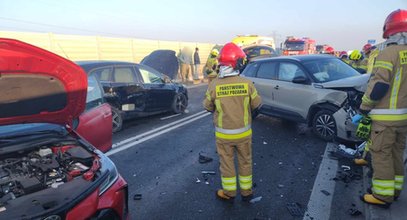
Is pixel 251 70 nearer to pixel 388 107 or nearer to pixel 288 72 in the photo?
pixel 288 72

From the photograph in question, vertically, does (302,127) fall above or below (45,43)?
below

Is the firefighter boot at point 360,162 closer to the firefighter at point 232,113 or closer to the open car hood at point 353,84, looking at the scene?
the open car hood at point 353,84

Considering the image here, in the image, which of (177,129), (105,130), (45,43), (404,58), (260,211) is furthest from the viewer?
(45,43)

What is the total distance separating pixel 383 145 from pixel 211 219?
6.90 ft

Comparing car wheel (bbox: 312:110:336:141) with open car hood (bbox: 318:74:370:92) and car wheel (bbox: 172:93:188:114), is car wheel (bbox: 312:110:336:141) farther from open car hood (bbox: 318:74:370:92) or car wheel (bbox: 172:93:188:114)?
car wheel (bbox: 172:93:188:114)

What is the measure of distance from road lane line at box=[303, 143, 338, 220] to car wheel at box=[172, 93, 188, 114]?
4.91 metres

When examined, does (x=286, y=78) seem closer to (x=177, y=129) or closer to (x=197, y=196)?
(x=177, y=129)

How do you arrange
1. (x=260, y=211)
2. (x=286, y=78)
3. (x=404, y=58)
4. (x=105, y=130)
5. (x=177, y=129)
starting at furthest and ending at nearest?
(x=177, y=129)
(x=286, y=78)
(x=105, y=130)
(x=260, y=211)
(x=404, y=58)

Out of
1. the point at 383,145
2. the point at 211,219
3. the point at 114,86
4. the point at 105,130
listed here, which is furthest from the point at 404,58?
the point at 114,86

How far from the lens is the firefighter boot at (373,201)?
3.61 m

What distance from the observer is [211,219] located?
3566 millimetres


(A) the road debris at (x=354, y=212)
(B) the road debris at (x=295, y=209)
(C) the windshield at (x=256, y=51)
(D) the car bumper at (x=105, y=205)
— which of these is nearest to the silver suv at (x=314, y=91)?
(A) the road debris at (x=354, y=212)

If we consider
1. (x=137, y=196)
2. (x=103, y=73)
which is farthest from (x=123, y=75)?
(x=137, y=196)

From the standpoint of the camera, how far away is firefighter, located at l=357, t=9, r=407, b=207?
3.41 meters
